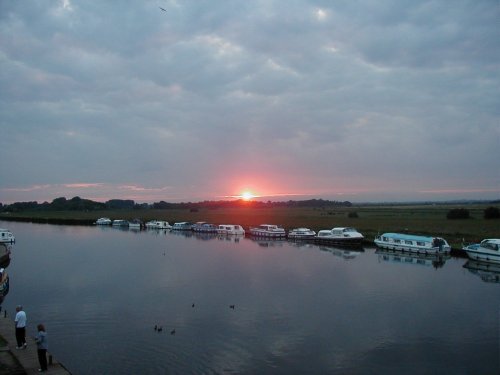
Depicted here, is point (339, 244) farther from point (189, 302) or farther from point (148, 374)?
point (148, 374)

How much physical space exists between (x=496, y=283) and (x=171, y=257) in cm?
3854

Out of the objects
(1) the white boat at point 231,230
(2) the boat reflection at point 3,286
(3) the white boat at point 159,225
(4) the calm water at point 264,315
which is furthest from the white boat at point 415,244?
(3) the white boat at point 159,225

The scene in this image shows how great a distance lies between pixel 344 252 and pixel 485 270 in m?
20.4

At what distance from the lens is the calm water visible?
70.6 ft

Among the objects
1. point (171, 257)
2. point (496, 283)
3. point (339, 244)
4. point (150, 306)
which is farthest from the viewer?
point (339, 244)

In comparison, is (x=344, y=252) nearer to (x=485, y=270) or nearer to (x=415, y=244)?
(x=415, y=244)

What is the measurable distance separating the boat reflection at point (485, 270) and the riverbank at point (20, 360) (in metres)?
39.5

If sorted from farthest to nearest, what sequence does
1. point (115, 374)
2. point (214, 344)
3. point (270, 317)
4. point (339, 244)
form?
point (339, 244), point (270, 317), point (214, 344), point (115, 374)

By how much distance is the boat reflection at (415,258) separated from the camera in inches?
2092

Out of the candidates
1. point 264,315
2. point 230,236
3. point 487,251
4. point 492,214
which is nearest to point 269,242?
point 230,236

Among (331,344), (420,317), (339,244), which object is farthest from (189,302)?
(339,244)

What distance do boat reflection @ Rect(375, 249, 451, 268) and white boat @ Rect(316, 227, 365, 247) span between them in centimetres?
896

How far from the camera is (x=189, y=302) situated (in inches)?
1292

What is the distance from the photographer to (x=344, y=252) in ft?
210
